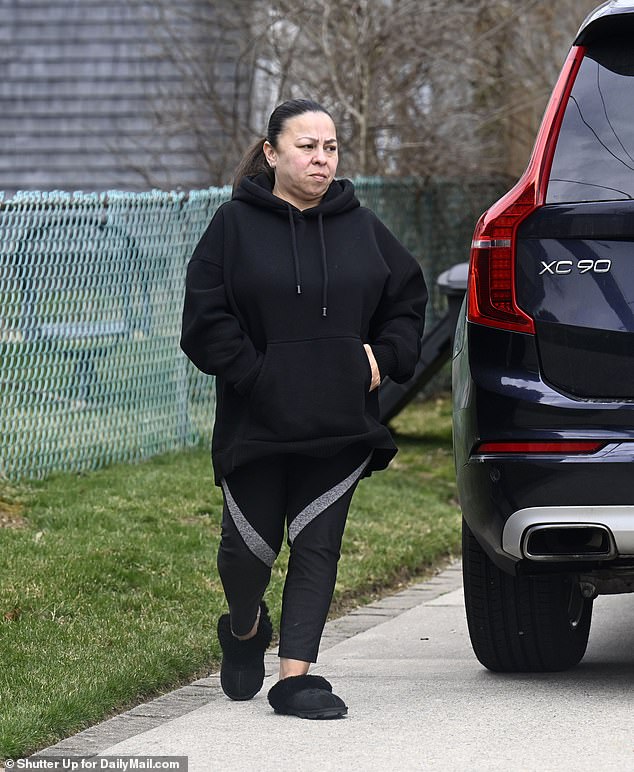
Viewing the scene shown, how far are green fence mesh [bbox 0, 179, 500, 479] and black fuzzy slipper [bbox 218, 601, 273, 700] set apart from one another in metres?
3.16

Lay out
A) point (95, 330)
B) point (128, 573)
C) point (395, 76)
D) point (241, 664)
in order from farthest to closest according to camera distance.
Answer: point (395, 76)
point (95, 330)
point (128, 573)
point (241, 664)

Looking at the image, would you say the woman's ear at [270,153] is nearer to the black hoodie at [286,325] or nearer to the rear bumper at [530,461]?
the black hoodie at [286,325]

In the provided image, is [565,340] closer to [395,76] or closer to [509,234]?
[509,234]

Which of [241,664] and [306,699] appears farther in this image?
[241,664]

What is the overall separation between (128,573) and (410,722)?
1991mm

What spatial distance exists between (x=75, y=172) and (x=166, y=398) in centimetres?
772

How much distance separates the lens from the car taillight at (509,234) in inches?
168

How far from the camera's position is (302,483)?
446 cm

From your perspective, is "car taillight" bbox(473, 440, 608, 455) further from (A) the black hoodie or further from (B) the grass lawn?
(B) the grass lawn

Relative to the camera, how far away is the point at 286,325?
4.35 m

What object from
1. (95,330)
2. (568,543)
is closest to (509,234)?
(568,543)

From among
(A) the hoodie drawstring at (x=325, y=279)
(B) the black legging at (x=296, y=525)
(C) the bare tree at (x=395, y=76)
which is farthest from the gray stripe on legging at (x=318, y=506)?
(C) the bare tree at (x=395, y=76)

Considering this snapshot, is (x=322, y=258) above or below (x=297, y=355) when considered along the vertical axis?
above

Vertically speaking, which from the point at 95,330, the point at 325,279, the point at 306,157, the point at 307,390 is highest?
the point at 306,157
